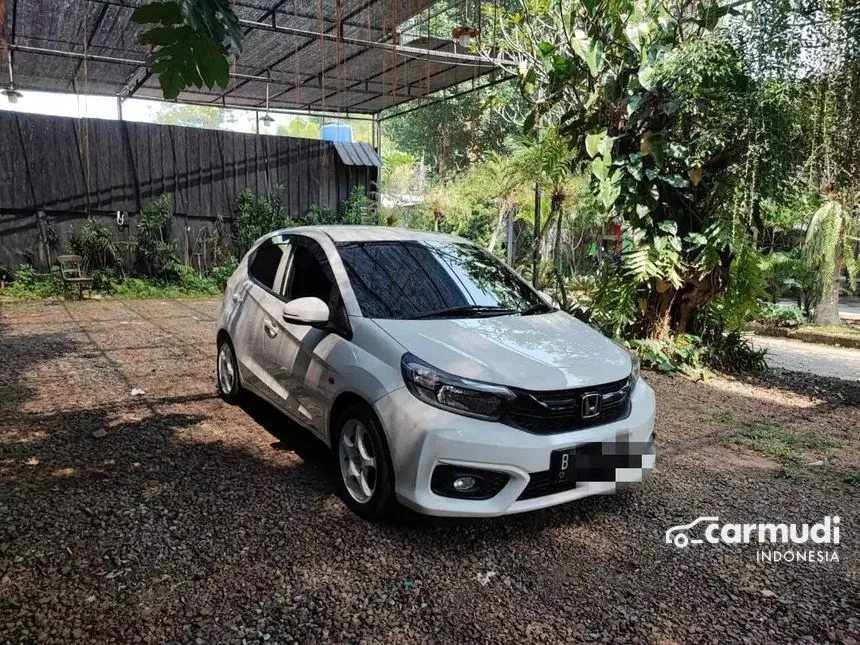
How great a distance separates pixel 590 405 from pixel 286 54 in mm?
11784

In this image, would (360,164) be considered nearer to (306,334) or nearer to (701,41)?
(701,41)

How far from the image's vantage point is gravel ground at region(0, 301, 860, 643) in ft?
8.00

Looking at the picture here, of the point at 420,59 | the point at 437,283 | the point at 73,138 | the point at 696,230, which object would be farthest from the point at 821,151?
the point at 73,138

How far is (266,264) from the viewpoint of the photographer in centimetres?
477

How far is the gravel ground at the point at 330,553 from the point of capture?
96.0 inches

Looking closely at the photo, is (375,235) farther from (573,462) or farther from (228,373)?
(573,462)

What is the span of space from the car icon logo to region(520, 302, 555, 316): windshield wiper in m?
1.51

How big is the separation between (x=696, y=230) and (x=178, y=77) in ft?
18.5

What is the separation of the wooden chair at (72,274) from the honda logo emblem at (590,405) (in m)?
10.8

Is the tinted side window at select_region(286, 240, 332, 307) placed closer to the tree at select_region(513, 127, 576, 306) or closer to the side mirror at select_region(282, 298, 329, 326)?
the side mirror at select_region(282, 298, 329, 326)

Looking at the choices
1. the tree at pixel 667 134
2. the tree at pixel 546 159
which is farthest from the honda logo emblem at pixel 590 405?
the tree at pixel 546 159

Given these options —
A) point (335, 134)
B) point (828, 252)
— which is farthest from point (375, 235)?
point (335, 134)

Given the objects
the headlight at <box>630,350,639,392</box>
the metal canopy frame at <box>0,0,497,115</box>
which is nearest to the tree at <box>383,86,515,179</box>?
the metal canopy frame at <box>0,0,497,115</box>

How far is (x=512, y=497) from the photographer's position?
285cm
